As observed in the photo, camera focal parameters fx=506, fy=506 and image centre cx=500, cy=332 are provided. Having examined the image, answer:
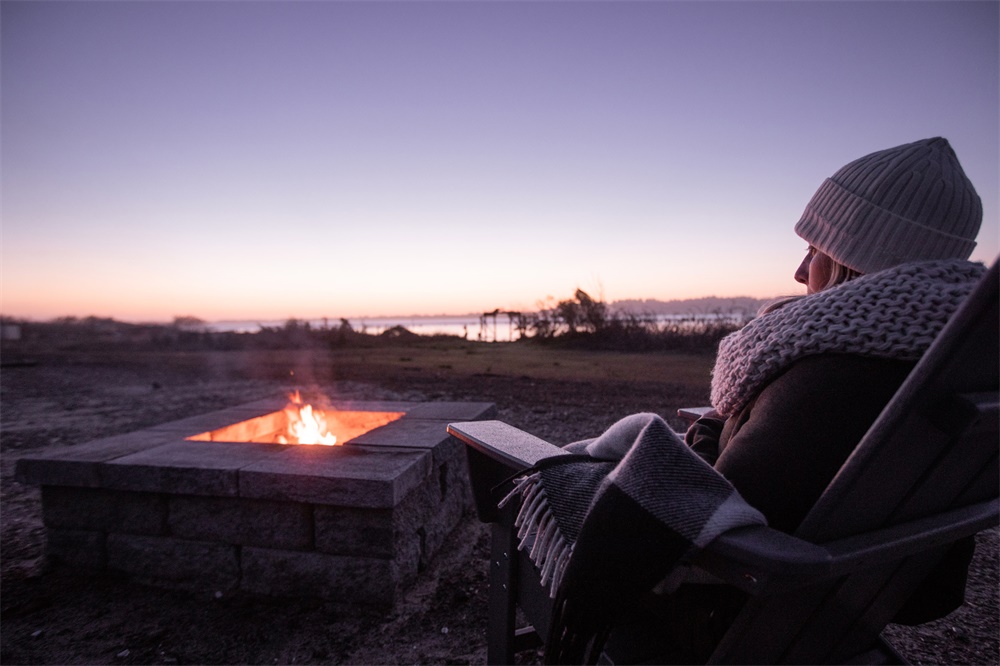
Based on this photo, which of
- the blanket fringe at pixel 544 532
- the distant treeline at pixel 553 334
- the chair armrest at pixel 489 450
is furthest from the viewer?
the distant treeline at pixel 553 334

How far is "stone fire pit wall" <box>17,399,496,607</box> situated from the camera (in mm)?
2328

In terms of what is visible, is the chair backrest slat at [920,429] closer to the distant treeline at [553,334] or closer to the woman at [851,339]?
the woman at [851,339]

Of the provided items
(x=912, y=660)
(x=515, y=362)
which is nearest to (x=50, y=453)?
(x=912, y=660)

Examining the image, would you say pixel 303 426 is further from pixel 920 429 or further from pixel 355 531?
pixel 920 429

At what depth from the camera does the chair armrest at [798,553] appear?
0.78 metres

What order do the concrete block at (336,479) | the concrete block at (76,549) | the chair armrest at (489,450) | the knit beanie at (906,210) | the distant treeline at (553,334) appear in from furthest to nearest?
1. the distant treeline at (553,334)
2. the concrete block at (76,549)
3. the concrete block at (336,479)
4. the chair armrest at (489,450)
5. the knit beanie at (906,210)

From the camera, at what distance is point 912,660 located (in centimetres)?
206

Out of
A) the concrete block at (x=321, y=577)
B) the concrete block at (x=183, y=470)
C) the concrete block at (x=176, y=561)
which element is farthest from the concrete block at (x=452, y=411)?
the concrete block at (x=176, y=561)

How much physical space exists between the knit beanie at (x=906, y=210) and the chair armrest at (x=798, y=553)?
0.65 metres

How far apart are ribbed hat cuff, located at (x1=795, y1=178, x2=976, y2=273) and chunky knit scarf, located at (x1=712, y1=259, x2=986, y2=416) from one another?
0.67 ft

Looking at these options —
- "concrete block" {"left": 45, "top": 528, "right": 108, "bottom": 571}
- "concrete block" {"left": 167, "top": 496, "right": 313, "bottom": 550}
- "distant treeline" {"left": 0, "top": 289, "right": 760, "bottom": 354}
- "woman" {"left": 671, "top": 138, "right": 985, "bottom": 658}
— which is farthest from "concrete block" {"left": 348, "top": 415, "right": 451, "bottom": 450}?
"distant treeline" {"left": 0, "top": 289, "right": 760, "bottom": 354}

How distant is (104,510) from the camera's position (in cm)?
261

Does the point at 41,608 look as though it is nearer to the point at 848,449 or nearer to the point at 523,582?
the point at 523,582

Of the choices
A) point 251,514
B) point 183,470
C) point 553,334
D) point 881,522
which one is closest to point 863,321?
point 881,522
